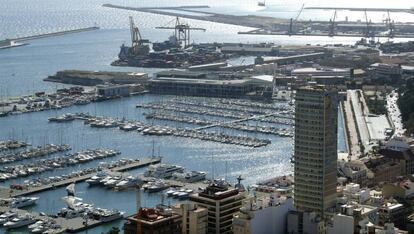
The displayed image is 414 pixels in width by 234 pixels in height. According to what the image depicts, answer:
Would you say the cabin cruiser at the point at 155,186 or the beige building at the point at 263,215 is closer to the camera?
the beige building at the point at 263,215

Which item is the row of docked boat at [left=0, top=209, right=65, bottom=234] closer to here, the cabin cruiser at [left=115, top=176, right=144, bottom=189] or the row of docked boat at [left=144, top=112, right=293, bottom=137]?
the cabin cruiser at [left=115, top=176, right=144, bottom=189]

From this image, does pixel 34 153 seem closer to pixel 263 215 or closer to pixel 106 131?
pixel 106 131

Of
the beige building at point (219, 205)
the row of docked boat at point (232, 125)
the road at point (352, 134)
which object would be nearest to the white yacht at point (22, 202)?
the beige building at point (219, 205)

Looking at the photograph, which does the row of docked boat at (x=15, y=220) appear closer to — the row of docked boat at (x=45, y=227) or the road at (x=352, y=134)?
the row of docked boat at (x=45, y=227)

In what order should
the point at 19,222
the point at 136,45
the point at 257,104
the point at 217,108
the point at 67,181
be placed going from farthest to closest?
1. the point at 136,45
2. the point at 257,104
3. the point at 217,108
4. the point at 67,181
5. the point at 19,222

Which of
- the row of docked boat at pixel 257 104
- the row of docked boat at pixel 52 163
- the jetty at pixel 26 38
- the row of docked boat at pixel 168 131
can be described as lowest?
the row of docked boat at pixel 52 163

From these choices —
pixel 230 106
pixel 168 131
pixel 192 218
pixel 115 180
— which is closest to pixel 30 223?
pixel 115 180

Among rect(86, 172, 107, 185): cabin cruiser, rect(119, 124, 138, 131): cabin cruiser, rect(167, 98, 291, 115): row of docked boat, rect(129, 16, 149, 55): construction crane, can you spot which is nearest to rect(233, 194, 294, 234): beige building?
rect(86, 172, 107, 185): cabin cruiser
